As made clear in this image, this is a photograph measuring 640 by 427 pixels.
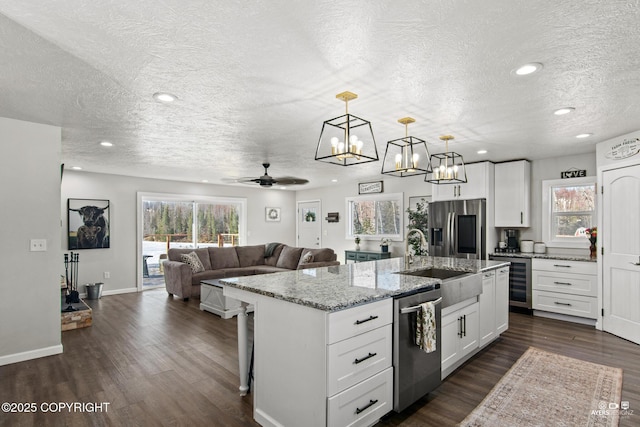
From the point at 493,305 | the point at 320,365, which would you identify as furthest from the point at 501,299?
the point at 320,365

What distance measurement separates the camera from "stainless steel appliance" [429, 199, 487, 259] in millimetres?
5352

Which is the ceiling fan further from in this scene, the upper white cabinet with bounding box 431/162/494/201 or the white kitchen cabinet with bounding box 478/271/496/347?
the white kitchen cabinet with bounding box 478/271/496/347

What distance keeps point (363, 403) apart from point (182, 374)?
5.92 ft

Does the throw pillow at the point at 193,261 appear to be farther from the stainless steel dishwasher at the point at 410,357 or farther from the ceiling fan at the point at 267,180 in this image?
the stainless steel dishwasher at the point at 410,357

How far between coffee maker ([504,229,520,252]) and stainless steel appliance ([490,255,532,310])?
33 centimetres

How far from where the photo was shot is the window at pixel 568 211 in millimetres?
4969

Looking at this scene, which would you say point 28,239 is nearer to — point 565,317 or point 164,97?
point 164,97

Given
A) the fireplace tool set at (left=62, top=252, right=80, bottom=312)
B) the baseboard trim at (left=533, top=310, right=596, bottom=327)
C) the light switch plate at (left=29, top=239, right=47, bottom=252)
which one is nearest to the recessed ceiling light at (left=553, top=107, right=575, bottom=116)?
the baseboard trim at (left=533, top=310, right=596, bottom=327)

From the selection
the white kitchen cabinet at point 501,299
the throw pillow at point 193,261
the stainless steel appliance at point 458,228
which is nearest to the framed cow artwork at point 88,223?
the throw pillow at point 193,261

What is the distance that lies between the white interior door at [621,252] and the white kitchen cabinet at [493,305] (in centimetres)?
130

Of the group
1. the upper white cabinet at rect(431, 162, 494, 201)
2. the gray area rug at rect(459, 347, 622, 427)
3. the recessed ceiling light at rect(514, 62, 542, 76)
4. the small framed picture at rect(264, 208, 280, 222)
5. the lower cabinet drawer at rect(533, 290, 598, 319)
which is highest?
the recessed ceiling light at rect(514, 62, 542, 76)

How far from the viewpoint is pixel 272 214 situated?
9.30 metres

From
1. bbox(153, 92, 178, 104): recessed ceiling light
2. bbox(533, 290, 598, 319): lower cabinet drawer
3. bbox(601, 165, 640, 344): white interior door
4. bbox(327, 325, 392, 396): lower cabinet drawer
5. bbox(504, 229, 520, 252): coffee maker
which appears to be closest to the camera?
bbox(327, 325, 392, 396): lower cabinet drawer

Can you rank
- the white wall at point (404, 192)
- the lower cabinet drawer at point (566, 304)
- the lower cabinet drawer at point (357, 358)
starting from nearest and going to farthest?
the lower cabinet drawer at point (357, 358) → the lower cabinet drawer at point (566, 304) → the white wall at point (404, 192)
